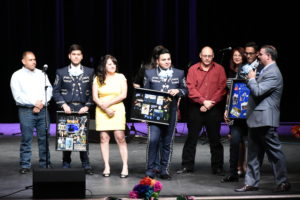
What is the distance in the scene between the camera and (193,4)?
11961mm

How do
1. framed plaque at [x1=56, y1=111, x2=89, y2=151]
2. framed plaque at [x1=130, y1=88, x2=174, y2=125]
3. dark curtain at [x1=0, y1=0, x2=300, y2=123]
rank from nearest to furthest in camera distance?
framed plaque at [x1=130, y1=88, x2=174, y2=125] < framed plaque at [x1=56, y1=111, x2=89, y2=151] < dark curtain at [x1=0, y1=0, x2=300, y2=123]

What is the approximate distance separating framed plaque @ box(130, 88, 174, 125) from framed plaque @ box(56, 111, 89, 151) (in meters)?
0.68

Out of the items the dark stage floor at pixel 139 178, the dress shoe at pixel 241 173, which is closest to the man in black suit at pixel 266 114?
the dark stage floor at pixel 139 178

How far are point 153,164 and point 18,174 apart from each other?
5.49ft

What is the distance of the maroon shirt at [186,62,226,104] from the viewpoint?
6.91 m

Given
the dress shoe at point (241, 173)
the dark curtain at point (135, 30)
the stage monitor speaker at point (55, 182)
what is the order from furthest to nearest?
the dark curtain at point (135, 30), the dress shoe at point (241, 173), the stage monitor speaker at point (55, 182)

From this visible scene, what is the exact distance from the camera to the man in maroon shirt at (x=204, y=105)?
6.92 m

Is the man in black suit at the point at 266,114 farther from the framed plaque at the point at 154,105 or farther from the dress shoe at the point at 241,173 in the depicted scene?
the framed plaque at the point at 154,105

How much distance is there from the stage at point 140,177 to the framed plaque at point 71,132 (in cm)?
42

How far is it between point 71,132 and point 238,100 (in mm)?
1967

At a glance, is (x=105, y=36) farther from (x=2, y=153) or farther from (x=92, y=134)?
(x=2, y=153)

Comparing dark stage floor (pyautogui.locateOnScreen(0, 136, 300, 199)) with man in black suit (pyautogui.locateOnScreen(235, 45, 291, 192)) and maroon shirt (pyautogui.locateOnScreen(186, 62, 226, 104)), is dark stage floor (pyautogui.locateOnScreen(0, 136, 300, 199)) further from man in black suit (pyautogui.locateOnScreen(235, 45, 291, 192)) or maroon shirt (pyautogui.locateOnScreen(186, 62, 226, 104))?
maroon shirt (pyautogui.locateOnScreen(186, 62, 226, 104))

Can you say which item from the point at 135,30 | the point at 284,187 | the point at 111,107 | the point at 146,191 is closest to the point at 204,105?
the point at 111,107

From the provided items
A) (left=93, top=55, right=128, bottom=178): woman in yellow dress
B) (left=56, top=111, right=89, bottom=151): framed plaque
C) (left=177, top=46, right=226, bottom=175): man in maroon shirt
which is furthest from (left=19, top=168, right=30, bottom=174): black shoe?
(left=177, top=46, right=226, bottom=175): man in maroon shirt
